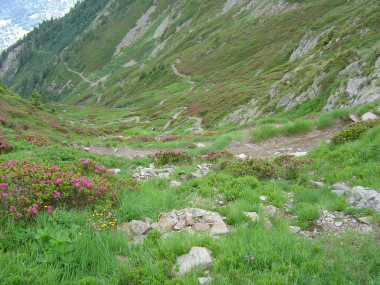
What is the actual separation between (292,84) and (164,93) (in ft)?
271

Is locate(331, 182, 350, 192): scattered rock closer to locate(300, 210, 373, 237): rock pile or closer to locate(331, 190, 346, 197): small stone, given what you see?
locate(331, 190, 346, 197): small stone

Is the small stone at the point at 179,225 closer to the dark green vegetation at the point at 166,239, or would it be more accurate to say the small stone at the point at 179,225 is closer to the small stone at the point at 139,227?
the dark green vegetation at the point at 166,239

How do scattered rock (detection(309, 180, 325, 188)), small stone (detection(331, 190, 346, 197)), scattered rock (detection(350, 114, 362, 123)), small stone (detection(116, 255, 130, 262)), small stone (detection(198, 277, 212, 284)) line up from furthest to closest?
1. scattered rock (detection(350, 114, 362, 123))
2. scattered rock (detection(309, 180, 325, 188))
3. small stone (detection(331, 190, 346, 197))
4. small stone (detection(116, 255, 130, 262))
5. small stone (detection(198, 277, 212, 284))

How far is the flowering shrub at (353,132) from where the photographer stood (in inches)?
465

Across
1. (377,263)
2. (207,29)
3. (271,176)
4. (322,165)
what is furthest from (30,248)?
(207,29)

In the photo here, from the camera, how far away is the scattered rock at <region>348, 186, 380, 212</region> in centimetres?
707

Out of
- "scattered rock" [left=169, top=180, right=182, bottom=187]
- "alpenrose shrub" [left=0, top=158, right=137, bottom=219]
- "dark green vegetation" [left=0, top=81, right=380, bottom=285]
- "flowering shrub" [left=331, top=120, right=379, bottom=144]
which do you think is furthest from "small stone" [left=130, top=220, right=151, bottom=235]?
"flowering shrub" [left=331, top=120, right=379, bottom=144]

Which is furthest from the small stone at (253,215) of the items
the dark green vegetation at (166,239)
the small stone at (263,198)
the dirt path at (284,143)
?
the dirt path at (284,143)

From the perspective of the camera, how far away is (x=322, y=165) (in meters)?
10.4

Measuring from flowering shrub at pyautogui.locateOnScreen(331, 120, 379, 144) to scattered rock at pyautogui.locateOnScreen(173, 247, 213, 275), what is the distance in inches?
376

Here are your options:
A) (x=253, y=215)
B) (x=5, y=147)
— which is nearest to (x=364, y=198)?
(x=253, y=215)

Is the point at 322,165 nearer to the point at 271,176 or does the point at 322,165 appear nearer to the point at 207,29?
the point at 271,176

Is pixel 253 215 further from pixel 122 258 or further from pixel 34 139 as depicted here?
pixel 34 139

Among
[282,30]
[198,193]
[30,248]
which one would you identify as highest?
[282,30]
